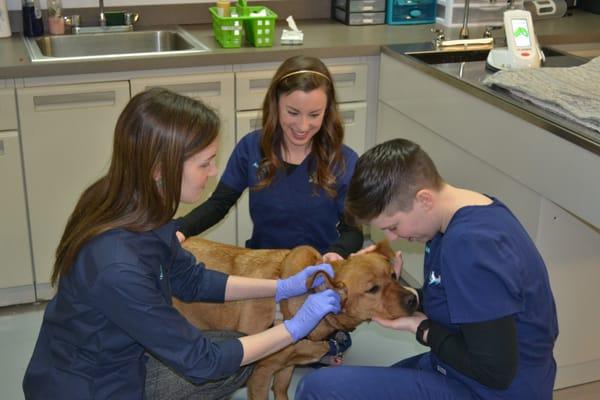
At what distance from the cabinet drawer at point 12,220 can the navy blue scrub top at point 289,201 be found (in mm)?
888

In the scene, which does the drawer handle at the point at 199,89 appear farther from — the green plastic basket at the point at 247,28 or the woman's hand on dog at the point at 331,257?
the woman's hand on dog at the point at 331,257

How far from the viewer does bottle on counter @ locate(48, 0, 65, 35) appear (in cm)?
324

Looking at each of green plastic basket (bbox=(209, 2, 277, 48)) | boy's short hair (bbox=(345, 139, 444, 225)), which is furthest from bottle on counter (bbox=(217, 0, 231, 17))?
boy's short hair (bbox=(345, 139, 444, 225))

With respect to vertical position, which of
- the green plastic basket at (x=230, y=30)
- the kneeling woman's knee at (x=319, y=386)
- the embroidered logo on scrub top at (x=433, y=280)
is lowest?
the kneeling woman's knee at (x=319, y=386)

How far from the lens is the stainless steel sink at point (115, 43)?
10.6ft

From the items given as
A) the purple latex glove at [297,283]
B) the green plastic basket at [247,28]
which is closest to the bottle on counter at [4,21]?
the green plastic basket at [247,28]

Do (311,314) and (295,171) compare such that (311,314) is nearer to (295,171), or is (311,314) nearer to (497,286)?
(497,286)

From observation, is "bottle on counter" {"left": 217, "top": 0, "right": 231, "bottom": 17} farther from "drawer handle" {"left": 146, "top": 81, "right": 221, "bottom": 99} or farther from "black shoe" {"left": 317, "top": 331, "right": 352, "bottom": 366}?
→ "black shoe" {"left": 317, "top": 331, "right": 352, "bottom": 366}

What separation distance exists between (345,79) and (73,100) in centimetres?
109

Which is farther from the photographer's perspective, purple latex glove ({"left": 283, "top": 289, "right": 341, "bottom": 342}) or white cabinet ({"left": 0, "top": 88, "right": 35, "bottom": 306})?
white cabinet ({"left": 0, "top": 88, "right": 35, "bottom": 306})

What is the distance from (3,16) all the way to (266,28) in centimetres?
108

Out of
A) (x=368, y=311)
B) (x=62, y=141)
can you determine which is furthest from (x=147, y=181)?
(x=62, y=141)

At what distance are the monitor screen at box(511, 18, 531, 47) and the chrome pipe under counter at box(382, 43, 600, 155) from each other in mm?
153

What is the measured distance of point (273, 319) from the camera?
2.25m
